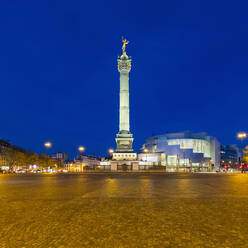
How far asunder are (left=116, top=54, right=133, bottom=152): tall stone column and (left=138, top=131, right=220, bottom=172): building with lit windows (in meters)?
20.3

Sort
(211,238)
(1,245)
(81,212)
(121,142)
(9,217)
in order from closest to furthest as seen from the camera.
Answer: (1,245)
(211,238)
(9,217)
(81,212)
(121,142)

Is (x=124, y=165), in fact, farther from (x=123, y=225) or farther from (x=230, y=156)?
(x=230, y=156)

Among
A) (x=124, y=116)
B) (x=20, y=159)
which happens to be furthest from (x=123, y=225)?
(x=20, y=159)

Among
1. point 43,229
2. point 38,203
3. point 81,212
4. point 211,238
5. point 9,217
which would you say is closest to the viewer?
point 211,238

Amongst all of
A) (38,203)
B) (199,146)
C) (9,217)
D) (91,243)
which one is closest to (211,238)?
(91,243)

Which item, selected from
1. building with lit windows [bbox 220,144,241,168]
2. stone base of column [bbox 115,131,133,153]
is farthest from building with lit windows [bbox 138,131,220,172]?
building with lit windows [bbox 220,144,241,168]

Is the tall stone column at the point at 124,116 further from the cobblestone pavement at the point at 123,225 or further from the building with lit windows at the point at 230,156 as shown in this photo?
the building with lit windows at the point at 230,156

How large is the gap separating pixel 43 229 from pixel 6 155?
11411 cm

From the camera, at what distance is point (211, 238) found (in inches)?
243

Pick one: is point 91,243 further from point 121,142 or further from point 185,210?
point 121,142

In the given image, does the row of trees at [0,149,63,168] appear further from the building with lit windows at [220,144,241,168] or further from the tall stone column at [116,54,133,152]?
the building with lit windows at [220,144,241,168]

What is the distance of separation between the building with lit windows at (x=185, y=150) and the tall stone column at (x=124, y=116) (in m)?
20.3

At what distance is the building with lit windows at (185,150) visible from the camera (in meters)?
113

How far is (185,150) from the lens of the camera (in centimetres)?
11662
